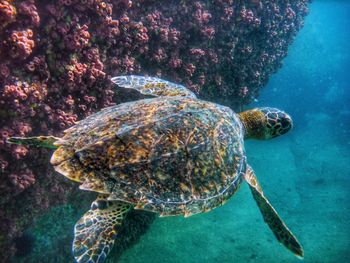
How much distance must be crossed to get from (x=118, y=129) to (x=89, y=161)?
46 cm

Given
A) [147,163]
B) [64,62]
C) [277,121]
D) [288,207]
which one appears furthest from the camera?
[288,207]

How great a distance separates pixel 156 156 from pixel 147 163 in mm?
126

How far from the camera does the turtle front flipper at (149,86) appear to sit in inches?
157

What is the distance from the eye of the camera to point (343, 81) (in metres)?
27.1

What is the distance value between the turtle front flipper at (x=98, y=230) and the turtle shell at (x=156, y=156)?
255mm

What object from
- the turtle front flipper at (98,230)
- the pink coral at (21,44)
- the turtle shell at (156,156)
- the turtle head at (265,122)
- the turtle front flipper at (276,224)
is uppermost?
the pink coral at (21,44)

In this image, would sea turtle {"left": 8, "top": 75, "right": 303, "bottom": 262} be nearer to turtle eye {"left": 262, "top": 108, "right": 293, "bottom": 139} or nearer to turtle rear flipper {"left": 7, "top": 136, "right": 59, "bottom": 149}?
turtle rear flipper {"left": 7, "top": 136, "right": 59, "bottom": 149}

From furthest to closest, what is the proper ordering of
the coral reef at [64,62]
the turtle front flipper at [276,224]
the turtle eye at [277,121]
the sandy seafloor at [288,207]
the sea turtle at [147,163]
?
1. the sandy seafloor at [288,207]
2. the turtle eye at [277,121]
3. the turtle front flipper at [276,224]
4. the coral reef at [64,62]
5. the sea turtle at [147,163]

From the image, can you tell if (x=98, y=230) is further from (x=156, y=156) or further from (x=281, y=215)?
(x=281, y=215)

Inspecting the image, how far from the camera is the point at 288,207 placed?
862cm

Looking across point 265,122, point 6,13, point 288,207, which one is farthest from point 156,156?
point 288,207

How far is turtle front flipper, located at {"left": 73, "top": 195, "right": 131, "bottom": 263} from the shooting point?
98.0 inches

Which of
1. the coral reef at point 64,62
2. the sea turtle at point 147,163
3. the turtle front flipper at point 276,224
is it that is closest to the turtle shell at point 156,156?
the sea turtle at point 147,163

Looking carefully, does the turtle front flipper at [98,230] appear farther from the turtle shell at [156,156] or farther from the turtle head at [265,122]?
the turtle head at [265,122]
